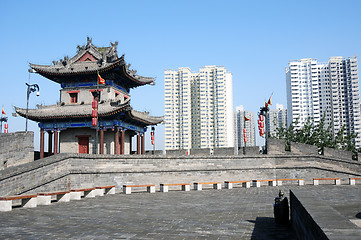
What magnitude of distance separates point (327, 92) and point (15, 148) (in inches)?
3699

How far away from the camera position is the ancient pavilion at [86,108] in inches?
987

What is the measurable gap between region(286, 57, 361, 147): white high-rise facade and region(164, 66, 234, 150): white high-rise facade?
2063 centimetres

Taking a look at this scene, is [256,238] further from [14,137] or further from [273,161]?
[273,161]

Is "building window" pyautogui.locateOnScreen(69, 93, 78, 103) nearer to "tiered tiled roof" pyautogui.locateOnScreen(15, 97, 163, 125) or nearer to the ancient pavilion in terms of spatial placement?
the ancient pavilion

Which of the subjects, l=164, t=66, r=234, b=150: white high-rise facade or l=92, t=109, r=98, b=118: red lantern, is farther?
l=164, t=66, r=234, b=150: white high-rise facade

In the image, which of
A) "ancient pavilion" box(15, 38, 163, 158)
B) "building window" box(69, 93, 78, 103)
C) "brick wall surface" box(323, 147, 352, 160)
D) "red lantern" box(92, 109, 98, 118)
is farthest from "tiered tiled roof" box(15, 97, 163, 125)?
"brick wall surface" box(323, 147, 352, 160)

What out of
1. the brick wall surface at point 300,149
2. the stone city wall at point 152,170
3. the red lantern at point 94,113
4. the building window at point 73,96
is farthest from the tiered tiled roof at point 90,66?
the brick wall surface at point 300,149

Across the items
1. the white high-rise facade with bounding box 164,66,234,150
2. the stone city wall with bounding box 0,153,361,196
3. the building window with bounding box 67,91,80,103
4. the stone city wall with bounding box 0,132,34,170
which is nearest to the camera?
the stone city wall with bounding box 0,153,361,196

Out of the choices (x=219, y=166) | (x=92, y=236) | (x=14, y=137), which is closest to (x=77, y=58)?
(x=14, y=137)

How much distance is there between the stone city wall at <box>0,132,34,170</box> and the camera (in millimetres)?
19938

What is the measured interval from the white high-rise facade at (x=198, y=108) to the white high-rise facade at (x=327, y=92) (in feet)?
67.7

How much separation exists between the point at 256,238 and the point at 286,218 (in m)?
1.74

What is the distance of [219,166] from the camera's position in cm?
2503

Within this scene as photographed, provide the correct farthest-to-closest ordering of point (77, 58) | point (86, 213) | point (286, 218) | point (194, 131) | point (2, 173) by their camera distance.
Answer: point (194, 131) → point (77, 58) → point (2, 173) → point (86, 213) → point (286, 218)
